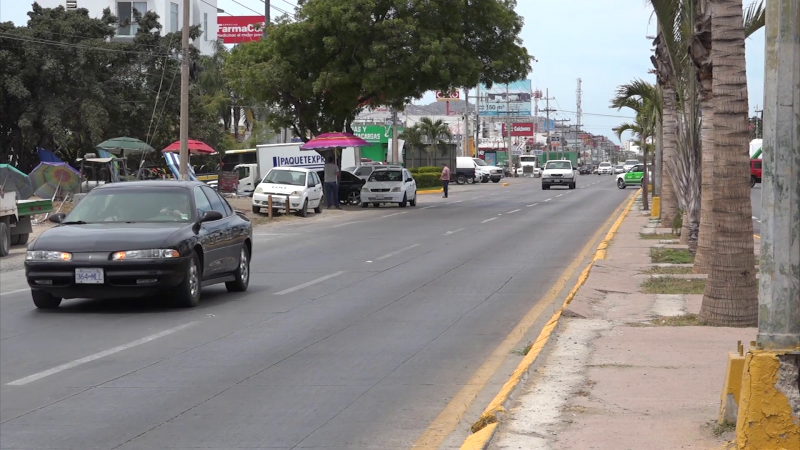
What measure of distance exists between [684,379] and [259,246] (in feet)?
52.1

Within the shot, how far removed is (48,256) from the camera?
11.7m

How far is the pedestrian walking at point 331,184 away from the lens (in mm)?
38875

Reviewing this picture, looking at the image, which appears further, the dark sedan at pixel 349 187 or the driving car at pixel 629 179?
the driving car at pixel 629 179

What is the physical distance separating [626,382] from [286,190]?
27.2m

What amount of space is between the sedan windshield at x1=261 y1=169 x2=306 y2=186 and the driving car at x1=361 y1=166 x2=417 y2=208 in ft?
19.5

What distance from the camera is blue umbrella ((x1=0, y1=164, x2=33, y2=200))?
25.0 metres

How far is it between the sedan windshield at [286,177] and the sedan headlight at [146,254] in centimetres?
2287

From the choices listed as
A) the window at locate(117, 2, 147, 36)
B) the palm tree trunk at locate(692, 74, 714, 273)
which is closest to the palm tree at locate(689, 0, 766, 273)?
the palm tree trunk at locate(692, 74, 714, 273)

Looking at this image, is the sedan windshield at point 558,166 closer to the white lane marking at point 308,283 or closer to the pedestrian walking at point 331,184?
the pedestrian walking at point 331,184

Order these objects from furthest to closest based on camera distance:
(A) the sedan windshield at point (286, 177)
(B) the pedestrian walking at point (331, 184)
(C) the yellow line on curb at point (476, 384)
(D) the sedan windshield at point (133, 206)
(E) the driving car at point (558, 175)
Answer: (E) the driving car at point (558, 175) < (B) the pedestrian walking at point (331, 184) < (A) the sedan windshield at point (286, 177) < (D) the sedan windshield at point (133, 206) < (C) the yellow line on curb at point (476, 384)

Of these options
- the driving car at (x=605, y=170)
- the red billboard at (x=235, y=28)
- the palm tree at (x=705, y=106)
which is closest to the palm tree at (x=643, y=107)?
the palm tree at (x=705, y=106)

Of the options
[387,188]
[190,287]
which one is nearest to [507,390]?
[190,287]

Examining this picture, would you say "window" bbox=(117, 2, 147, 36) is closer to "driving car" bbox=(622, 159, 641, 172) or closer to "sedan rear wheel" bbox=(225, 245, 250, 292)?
"driving car" bbox=(622, 159, 641, 172)

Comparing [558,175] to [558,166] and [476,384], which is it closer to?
[558,166]
